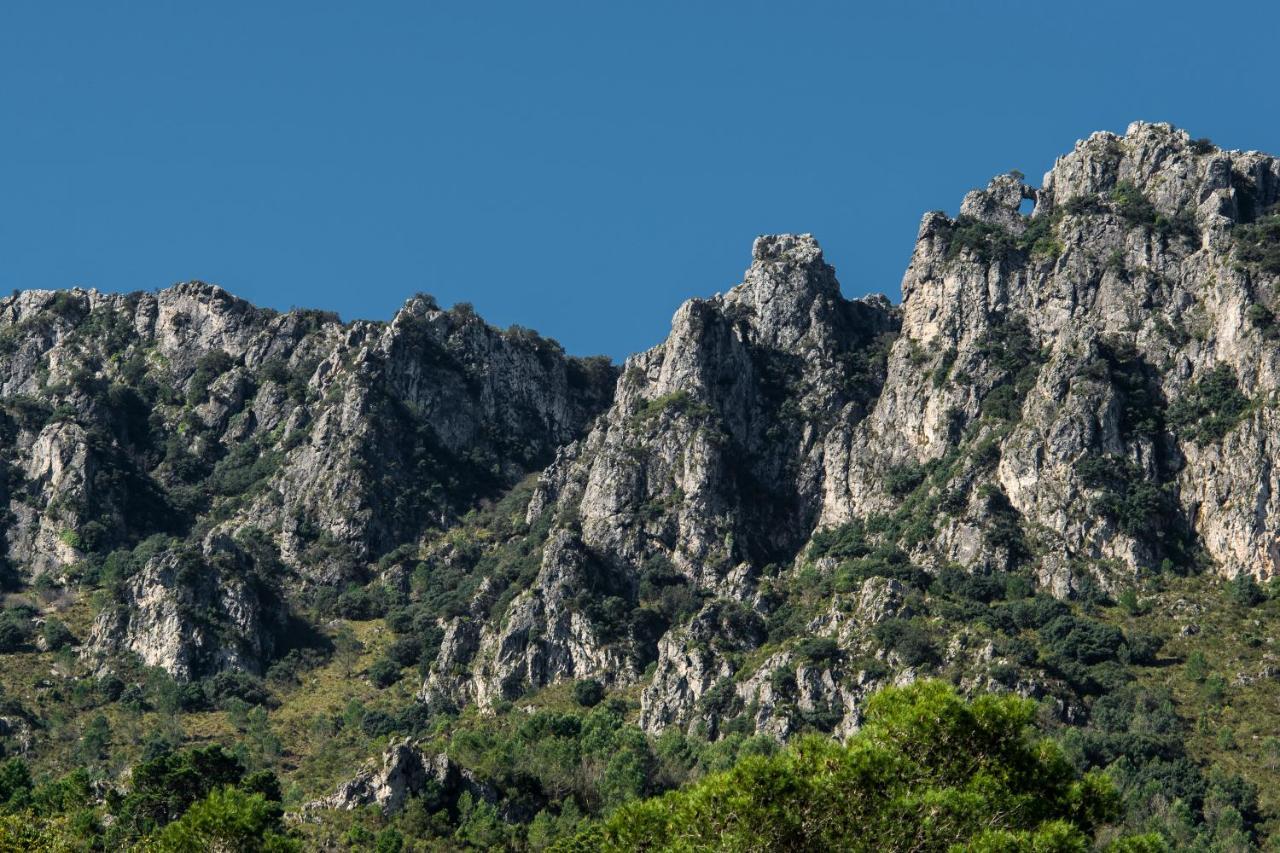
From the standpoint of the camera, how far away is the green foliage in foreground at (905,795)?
70812 millimetres

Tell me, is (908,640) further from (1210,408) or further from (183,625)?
(183,625)

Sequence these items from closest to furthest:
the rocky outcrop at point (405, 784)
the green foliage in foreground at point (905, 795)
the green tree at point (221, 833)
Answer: the green foliage in foreground at point (905, 795) < the green tree at point (221, 833) < the rocky outcrop at point (405, 784)

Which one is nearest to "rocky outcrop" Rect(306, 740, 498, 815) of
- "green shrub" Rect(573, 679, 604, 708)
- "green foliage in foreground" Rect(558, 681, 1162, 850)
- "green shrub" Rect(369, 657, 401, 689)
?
"green shrub" Rect(573, 679, 604, 708)

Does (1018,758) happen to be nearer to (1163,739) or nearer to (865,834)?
(865,834)

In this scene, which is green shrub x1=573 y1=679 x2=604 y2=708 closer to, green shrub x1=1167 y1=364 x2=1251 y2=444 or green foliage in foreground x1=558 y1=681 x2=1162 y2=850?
green shrub x1=1167 y1=364 x2=1251 y2=444

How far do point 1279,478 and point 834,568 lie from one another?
140 feet

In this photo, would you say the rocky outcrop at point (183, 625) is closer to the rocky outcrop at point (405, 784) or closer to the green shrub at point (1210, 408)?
the rocky outcrop at point (405, 784)

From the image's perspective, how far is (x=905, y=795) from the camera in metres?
72.5

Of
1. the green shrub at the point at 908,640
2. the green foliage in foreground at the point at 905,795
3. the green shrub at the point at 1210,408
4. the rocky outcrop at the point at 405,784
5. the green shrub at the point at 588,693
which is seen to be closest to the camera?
the green foliage in foreground at the point at 905,795

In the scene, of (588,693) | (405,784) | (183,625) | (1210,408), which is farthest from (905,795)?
(183,625)

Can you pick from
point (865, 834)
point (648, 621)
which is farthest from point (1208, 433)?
point (865, 834)

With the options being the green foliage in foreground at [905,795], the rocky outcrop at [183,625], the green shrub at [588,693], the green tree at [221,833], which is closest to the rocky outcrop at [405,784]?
the green tree at [221,833]

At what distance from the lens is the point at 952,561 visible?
616 feet

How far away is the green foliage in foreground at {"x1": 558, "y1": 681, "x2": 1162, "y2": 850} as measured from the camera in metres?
70.8
